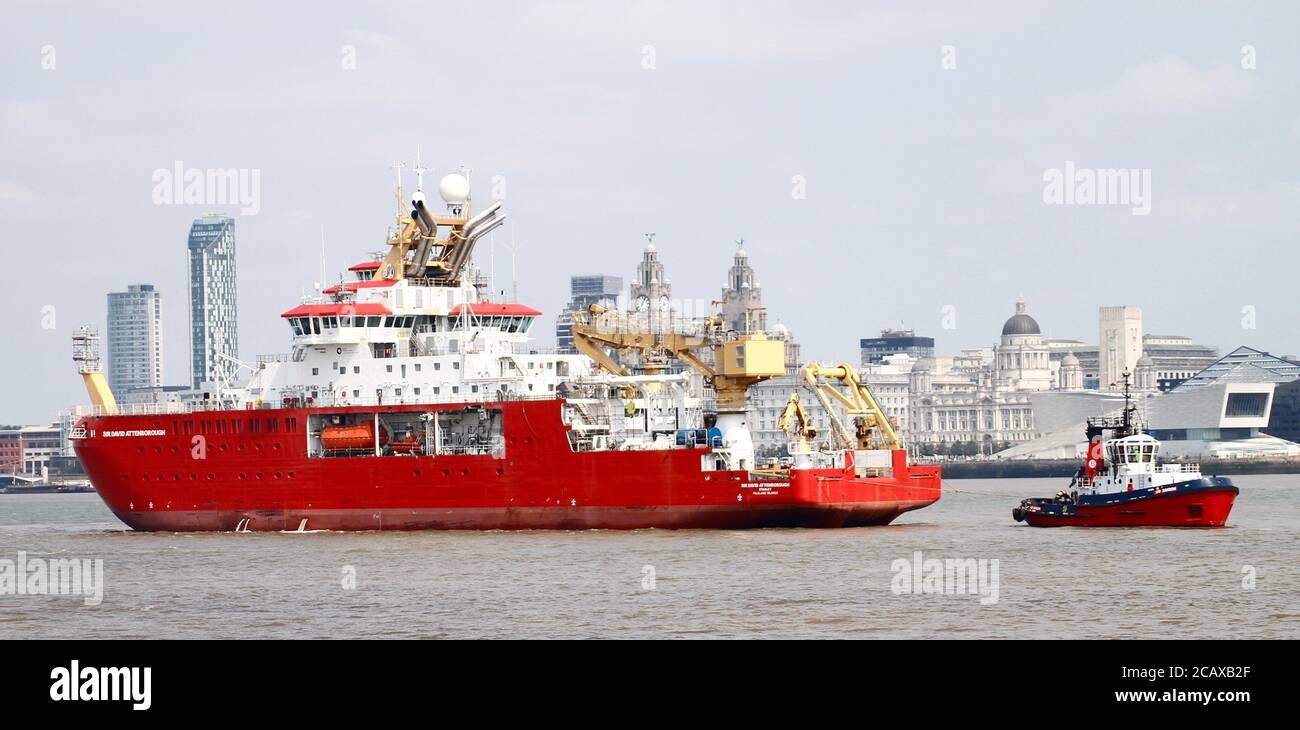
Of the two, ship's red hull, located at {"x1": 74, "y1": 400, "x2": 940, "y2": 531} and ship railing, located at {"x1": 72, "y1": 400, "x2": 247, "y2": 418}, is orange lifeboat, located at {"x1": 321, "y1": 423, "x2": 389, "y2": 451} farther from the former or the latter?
ship railing, located at {"x1": 72, "y1": 400, "x2": 247, "y2": 418}

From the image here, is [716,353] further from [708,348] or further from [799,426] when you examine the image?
[799,426]

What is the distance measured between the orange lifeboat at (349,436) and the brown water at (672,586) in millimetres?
2942

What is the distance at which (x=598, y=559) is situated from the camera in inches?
1591

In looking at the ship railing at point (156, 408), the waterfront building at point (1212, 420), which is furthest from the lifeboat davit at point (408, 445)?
the waterfront building at point (1212, 420)

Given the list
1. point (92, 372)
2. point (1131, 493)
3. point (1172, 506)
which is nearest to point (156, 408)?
point (92, 372)

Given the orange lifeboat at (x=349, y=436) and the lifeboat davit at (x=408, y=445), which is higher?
the orange lifeboat at (x=349, y=436)

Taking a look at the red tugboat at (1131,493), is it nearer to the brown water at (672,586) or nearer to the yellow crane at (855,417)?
the brown water at (672,586)

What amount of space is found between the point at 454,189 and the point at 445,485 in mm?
10983

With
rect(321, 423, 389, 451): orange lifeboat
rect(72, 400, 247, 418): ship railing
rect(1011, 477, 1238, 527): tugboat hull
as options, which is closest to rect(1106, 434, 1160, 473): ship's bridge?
rect(1011, 477, 1238, 527): tugboat hull

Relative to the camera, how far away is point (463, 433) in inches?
2060

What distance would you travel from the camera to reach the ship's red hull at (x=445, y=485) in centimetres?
4884
